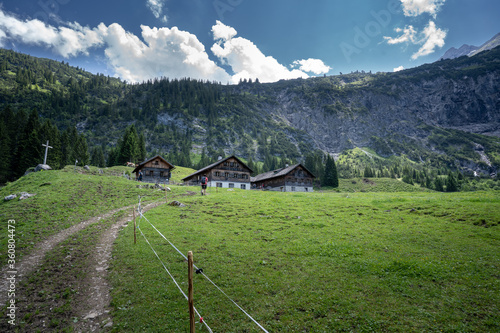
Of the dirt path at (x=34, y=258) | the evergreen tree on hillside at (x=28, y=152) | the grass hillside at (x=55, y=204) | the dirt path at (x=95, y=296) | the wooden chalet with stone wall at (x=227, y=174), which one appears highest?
the evergreen tree on hillside at (x=28, y=152)

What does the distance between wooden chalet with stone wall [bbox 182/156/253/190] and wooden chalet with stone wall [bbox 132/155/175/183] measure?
1008cm

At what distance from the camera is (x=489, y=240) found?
14.9m

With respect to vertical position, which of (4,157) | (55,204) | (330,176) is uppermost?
(4,157)

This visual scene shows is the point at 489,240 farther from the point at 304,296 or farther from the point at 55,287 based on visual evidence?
the point at 55,287

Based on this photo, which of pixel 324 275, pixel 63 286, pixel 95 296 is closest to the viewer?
pixel 95 296

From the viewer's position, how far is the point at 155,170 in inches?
2867

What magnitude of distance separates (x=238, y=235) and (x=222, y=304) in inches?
356

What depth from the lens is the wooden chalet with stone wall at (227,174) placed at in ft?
235

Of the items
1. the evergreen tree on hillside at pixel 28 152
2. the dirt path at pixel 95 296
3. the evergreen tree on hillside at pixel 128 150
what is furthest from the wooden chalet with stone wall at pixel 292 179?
the evergreen tree on hillside at pixel 28 152

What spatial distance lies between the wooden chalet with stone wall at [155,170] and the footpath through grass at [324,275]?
5519 cm

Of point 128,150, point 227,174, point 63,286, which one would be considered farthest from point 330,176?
point 63,286

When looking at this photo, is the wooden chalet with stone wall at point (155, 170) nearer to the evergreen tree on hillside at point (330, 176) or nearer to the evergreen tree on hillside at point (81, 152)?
the evergreen tree on hillside at point (81, 152)

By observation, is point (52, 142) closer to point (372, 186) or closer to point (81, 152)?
point (81, 152)

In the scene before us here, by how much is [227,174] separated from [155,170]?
2408 centimetres
